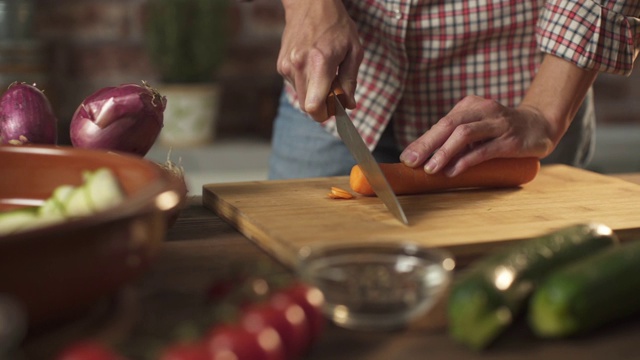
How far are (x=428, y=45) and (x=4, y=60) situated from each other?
4.89 feet

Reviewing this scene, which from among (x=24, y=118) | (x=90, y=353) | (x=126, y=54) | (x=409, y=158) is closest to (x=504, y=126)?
(x=409, y=158)

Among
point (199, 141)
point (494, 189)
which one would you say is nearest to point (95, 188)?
point (494, 189)

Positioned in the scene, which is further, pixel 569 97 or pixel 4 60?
pixel 4 60

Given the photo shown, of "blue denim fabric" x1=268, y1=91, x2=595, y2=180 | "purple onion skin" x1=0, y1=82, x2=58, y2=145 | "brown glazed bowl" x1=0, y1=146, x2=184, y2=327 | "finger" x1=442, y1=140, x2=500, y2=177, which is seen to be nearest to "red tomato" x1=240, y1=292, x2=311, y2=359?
"brown glazed bowl" x1=0, y1=146, x2=184, y2=327

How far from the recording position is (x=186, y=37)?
9.03 feet

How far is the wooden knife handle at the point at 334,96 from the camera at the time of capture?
128 centimetres

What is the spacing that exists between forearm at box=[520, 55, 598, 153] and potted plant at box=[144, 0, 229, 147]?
1.39 metres

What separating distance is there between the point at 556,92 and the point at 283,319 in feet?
3.19

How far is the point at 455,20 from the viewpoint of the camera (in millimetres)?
1590

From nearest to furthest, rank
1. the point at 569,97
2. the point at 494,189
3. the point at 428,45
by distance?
the point at 494,189 → the point at 569,97 → the point at 428,45

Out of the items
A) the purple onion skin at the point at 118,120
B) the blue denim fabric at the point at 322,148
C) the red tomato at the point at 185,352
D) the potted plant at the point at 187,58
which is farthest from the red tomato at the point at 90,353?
the potted plant at the point at 187,58

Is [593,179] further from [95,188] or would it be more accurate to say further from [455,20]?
[95,188]

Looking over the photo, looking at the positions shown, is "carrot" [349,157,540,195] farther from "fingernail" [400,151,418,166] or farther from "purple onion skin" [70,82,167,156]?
"purple onion skin" [70,82,167,156]

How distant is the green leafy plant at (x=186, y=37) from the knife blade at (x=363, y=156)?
147 cm
